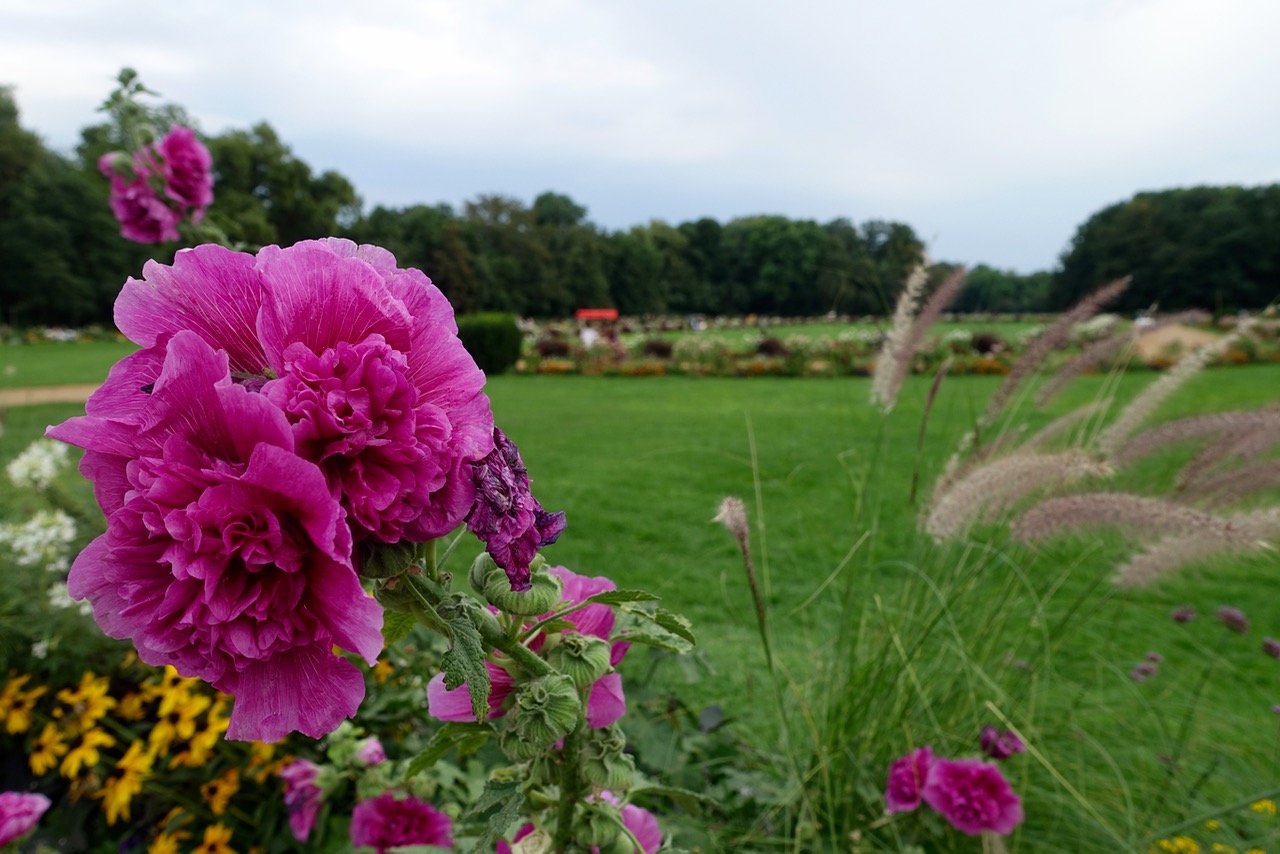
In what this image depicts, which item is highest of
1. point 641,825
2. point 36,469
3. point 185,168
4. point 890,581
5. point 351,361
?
point 185,168

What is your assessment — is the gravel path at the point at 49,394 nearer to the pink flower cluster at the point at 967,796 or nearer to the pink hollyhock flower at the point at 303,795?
the pink hollyhock flower at the point at 303,795

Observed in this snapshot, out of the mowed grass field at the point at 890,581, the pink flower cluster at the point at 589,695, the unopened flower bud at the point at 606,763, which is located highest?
the pink flower cluster at the point at 589,695

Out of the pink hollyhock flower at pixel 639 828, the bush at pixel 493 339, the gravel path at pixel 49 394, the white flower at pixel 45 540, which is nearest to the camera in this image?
the pink hollyhock flower at pixel 639 828

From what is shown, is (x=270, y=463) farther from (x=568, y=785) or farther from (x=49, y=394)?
(x=49, y=394)

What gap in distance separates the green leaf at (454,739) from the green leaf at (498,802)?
43 mm

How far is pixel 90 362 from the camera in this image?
60.5 feet

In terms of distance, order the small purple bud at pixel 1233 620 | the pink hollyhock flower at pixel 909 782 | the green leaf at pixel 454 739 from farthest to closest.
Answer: the small purple bud at pixel 1233 620 → the pink hollyhock flower at pixel 909 782 → the green leaf at pixel 454 739

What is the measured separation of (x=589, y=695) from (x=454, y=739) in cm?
14

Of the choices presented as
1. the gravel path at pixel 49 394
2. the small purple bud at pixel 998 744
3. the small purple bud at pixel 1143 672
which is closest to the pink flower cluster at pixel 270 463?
the small purple bud at pixel 998 744

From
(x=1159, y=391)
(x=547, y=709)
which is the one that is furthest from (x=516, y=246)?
(x=547, y=709)

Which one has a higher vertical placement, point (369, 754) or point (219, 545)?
point (219, 545)

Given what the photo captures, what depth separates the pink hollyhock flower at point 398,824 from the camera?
4.79ft

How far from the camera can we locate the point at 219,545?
49cm

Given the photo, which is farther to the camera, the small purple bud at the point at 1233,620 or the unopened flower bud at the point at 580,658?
the small purple bud at the point at 1233,620
